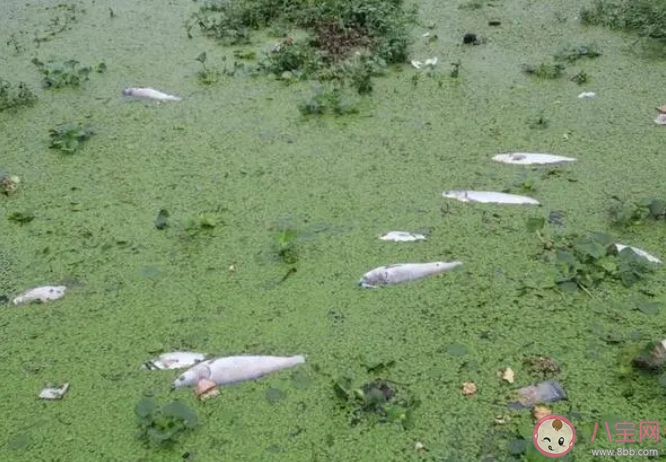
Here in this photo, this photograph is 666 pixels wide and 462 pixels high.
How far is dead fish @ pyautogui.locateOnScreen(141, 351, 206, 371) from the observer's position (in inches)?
69.9

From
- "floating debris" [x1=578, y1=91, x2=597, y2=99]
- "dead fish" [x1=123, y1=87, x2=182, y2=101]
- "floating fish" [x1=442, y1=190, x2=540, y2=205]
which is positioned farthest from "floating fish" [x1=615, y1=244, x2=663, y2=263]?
"dead fish" [x1=123, y1=87, x2=182, y2=101]

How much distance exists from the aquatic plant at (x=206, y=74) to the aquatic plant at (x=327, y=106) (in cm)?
60

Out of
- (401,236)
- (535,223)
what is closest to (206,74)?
(401,236)

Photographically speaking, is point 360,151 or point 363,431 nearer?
point 363,431

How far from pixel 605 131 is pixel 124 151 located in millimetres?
2105

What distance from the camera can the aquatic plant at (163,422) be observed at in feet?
5.08

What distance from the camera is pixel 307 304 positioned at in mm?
1975

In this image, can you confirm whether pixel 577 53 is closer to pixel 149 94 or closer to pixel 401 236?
pixel 401 236

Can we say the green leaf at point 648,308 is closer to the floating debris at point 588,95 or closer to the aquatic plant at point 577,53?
the floating debris at point 588,95

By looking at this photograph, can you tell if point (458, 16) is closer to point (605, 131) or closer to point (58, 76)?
point (605, 131)

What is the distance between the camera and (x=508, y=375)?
1.69m

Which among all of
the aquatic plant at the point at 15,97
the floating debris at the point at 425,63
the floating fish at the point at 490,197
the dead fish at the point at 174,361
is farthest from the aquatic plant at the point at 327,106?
the dead fish at the point at 174,361

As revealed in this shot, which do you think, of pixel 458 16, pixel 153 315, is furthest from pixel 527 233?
pixel 458 16

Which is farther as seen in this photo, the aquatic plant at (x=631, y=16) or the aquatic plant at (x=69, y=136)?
the aquatic plant at (x=631, y=16)
